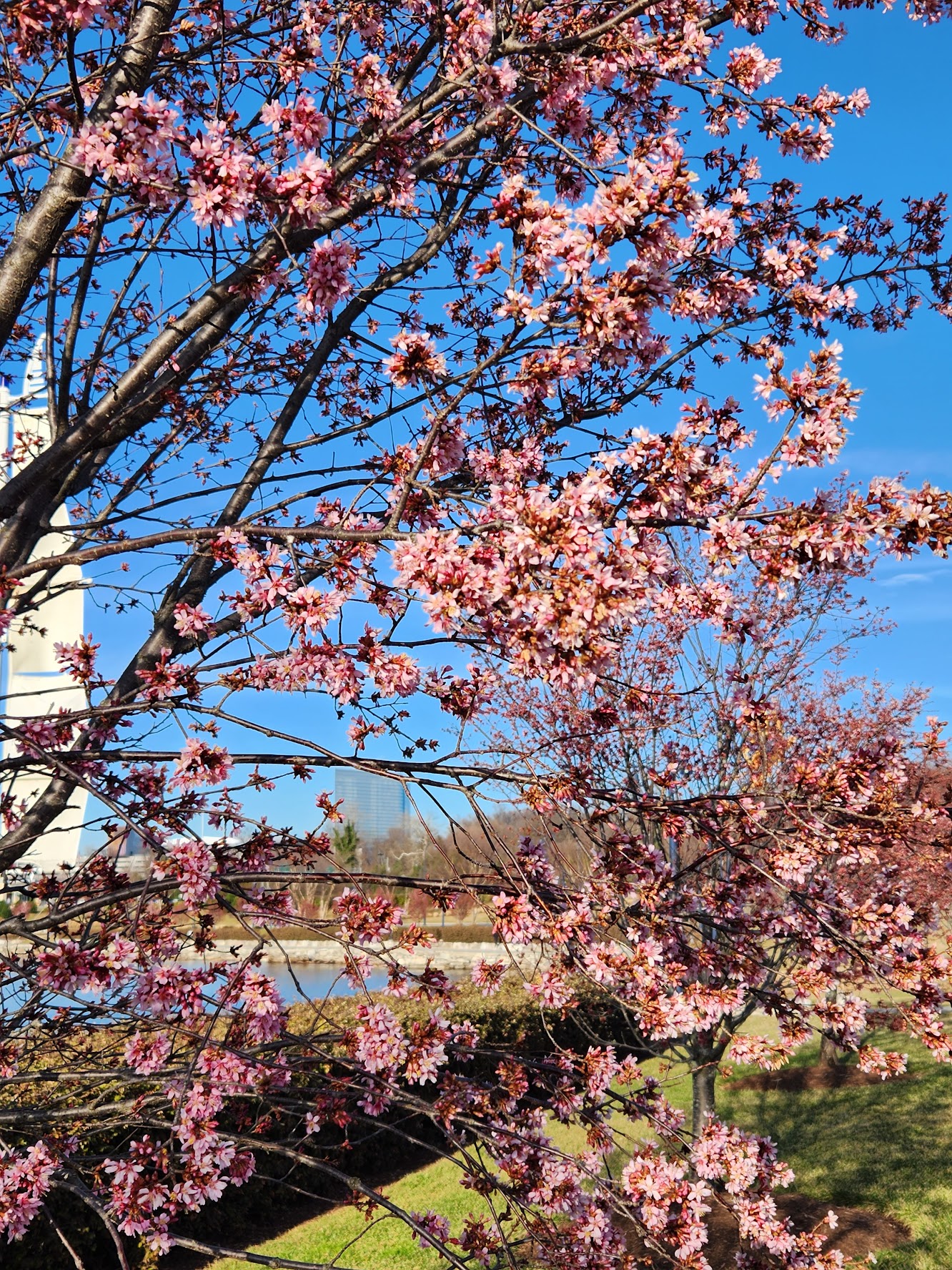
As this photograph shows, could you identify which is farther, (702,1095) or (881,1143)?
(881,1143)

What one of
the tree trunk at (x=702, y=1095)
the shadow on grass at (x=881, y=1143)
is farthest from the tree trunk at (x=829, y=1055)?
the tree trunk at (x=702, y=1095)

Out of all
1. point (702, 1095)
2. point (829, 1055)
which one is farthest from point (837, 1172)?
point (829, 1055)

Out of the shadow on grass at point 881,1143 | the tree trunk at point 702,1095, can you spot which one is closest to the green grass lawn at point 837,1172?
the shadow on grass at point 881,1143

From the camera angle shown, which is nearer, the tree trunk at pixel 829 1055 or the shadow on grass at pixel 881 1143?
the shadow on grass at pixel 881 1143

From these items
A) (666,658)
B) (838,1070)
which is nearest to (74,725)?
(666,658)

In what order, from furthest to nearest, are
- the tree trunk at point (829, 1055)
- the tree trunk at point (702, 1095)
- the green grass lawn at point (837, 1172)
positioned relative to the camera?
the tree trunk at point (829, 1055)
the tree trunk at point (702, 1095)
the green grass lawn at point (837, 1172)

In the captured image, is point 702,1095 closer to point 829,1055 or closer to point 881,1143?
point 881,1143

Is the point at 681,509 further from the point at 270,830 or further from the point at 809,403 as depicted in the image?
the point at 270,830

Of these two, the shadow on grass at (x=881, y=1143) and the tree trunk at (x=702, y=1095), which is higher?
the tree trunk at (x=702, y=1095)

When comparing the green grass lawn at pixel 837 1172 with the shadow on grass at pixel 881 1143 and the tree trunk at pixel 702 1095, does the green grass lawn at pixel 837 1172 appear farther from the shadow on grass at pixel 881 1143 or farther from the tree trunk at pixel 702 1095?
the tree trunk at pixel 702 1095

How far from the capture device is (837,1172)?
891cm

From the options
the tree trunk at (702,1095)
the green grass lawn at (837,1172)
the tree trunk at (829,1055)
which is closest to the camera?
the green grass lawn at (837,1172)

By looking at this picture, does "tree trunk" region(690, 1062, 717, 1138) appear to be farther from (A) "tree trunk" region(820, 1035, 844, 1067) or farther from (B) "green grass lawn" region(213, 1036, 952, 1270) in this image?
(A) "tree trunk" region(820, 1035, 844, 1067)

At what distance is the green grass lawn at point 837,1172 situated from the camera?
25.1ft
